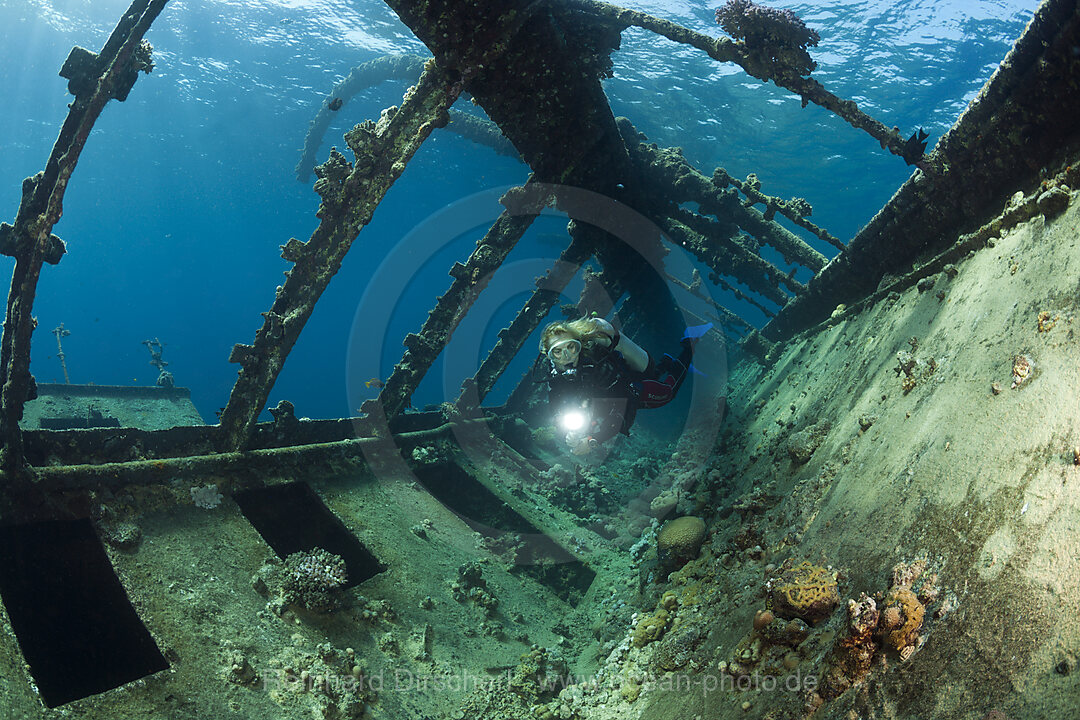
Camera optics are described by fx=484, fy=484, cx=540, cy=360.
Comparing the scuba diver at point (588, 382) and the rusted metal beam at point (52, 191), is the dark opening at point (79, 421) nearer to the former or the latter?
the rusted metal beam at point (52, 191)

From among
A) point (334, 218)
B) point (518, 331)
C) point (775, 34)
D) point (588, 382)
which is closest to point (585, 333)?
point (588, 382)

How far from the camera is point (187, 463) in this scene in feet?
14.1

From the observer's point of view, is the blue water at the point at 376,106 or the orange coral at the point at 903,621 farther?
the blue water at the point at 376,106

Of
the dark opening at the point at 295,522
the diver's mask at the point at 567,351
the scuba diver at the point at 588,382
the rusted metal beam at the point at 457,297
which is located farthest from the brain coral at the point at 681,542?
the rusted metal beam at the point at 457,297

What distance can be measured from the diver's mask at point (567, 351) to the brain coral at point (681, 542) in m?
1.95

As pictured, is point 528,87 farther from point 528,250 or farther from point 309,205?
point 309,205

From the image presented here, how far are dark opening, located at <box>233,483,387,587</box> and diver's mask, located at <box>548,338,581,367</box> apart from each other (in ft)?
9.50

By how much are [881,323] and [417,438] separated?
569 cm

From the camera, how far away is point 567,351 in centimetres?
523

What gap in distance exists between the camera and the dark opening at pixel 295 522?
17.0 ft

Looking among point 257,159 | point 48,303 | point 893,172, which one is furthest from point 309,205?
point 48,303

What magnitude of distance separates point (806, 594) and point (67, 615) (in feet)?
18.0

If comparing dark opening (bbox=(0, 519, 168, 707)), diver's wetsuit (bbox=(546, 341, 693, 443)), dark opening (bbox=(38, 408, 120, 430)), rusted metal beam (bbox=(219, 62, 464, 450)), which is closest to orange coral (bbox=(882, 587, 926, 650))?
diver's wetsuit (bbox=(546, 341, 693, 443))

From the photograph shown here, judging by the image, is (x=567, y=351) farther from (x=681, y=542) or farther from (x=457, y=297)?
(x=457, y=297)
